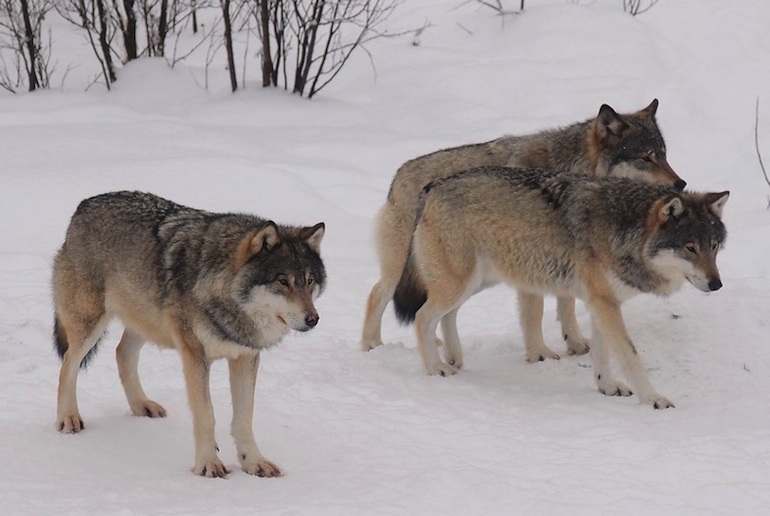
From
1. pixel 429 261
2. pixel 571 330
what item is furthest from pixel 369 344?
pixel 571 330

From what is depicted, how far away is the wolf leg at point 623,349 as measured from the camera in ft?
24.1

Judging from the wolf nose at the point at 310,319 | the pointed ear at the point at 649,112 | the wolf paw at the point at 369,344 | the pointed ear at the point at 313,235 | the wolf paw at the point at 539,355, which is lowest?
the wolf paw at the point at 369,344

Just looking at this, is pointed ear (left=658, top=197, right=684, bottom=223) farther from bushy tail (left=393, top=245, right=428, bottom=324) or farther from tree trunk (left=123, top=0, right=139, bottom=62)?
tree trunk (left=123, top=0, right=139, bottom=62)

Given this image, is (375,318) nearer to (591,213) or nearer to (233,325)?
(591,213)

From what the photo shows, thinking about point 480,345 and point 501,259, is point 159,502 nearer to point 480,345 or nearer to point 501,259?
point 501,259

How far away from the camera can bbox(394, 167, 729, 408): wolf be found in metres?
7.34

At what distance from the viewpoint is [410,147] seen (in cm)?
1448

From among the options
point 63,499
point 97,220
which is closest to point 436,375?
point 97,220

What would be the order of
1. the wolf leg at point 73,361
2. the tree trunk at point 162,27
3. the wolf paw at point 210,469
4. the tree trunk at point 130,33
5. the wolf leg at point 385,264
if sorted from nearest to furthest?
the wolf paw at point 210,469 → the wolf leg at point 73,361 → the wolf leg at point 385,264 → the tree trunk at point 130,33 → the tree trunk at point 162,27

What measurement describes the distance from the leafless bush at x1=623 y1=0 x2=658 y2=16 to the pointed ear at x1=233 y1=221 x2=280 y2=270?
1325 cm

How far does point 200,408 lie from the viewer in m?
5.97

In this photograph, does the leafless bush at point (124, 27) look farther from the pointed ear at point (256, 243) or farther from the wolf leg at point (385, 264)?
the pointed ear at point (256, 243)

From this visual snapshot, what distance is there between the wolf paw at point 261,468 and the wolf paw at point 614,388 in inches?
112

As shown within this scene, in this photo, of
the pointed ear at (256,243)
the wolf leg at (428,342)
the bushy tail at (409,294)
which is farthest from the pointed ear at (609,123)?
the pointed ear at (256,243)
